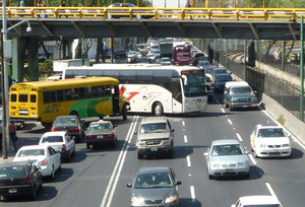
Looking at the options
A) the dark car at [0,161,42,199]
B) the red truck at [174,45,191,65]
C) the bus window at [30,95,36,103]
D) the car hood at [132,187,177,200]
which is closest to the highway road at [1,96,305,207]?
the dark car at [0,161,42,199]

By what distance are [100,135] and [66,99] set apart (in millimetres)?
10490

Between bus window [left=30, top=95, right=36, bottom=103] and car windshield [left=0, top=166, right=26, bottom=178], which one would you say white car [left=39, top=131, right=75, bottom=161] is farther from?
bus window [left=30, top=95, right=36, bottom=103]

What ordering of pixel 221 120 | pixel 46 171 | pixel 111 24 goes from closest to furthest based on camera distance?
pixel 46 171 → pixel 221 120 → pixel 111 24

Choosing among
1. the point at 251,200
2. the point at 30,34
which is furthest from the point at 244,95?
the point at 251,200

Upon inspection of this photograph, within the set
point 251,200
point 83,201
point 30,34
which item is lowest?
point 83,201

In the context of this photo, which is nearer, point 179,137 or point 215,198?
point 215,198

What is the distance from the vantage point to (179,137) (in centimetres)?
4203

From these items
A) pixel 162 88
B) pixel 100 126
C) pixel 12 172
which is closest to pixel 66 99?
pixel 162 88

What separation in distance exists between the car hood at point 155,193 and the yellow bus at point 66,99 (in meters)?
23.8

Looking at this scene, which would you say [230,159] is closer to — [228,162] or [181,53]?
[228,162]

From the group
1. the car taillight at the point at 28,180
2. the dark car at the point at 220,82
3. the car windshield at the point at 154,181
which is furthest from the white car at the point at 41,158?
the dark car at the point at 220,82

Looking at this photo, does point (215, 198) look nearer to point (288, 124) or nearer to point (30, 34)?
point (288, 124)

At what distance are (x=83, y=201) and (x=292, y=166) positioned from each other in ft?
34.9

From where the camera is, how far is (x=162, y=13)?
55.4 m
